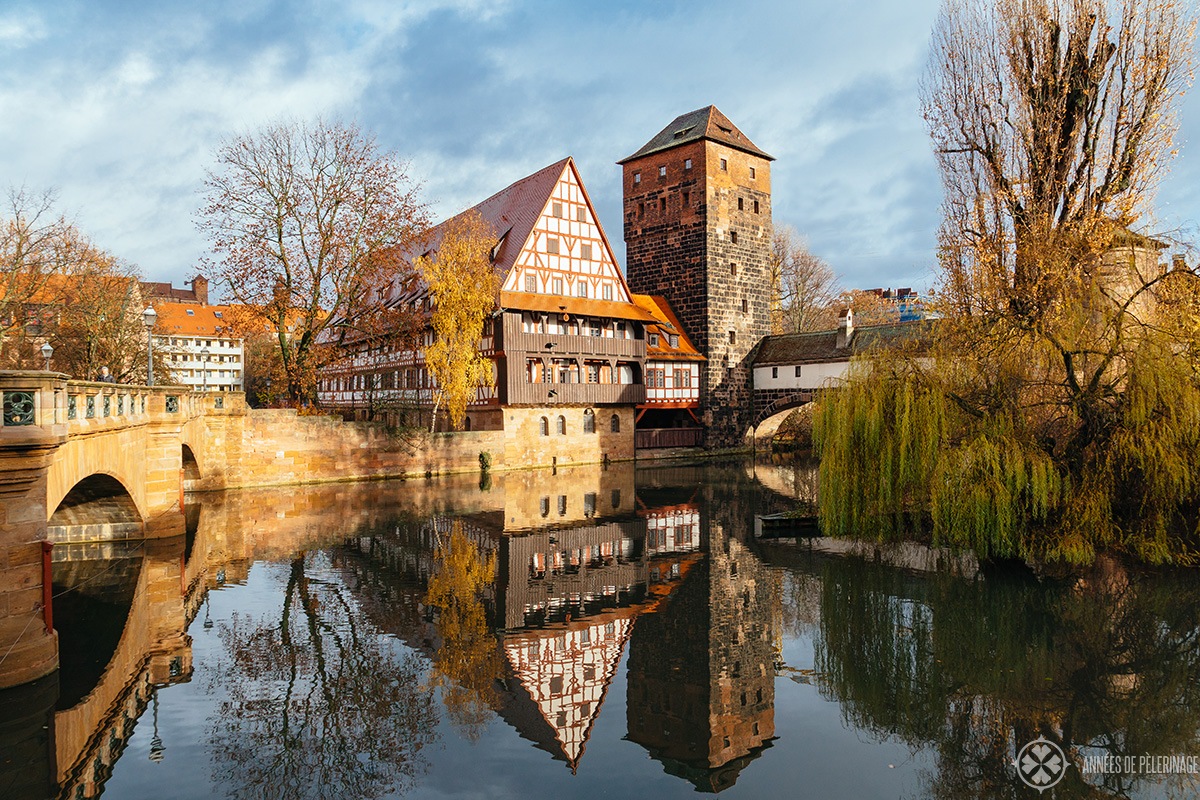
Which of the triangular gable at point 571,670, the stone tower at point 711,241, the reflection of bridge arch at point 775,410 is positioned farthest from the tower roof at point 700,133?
the triangular gable at point 571,670

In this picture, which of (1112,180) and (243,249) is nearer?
(1112,180)

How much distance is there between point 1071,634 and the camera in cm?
841

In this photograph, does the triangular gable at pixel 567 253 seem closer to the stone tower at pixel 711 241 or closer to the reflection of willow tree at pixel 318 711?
the stone tower at pixel 711 241

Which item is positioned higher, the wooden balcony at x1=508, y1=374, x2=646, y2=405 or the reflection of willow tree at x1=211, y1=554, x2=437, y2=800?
the wooden balcony at x1=508, y1=374, x2=646, y2=405

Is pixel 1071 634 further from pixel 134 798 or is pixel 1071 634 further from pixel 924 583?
pixel 134 798

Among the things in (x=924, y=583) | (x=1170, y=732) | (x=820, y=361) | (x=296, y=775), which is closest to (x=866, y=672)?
(x=1170, y=732)

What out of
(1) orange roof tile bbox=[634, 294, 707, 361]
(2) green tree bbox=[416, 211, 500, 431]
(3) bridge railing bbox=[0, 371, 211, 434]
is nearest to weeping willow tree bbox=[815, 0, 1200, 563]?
(3) bridge railing bbox=[0, 371, 211, 434]

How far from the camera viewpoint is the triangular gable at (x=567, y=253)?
2925 centimetres

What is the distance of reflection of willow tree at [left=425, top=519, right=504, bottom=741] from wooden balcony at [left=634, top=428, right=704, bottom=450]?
21.4m

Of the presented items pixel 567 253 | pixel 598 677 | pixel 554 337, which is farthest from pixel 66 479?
pixel 567 253

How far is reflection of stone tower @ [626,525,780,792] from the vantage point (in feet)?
19.4

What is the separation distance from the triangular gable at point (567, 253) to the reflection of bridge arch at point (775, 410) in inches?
404

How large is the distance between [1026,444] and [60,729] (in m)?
11.7

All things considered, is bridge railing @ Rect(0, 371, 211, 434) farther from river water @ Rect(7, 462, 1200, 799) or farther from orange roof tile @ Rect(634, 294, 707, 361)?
orange roof tile @ Rect(634, 294, 707, 361)
